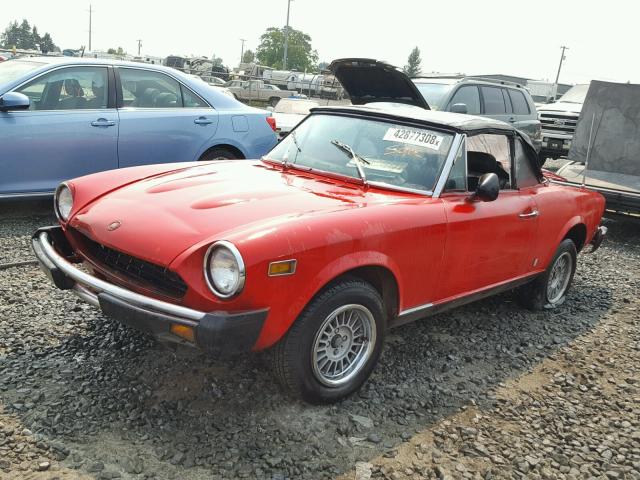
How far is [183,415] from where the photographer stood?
2.88m

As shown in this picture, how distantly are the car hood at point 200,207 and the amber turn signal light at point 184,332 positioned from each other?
298mm

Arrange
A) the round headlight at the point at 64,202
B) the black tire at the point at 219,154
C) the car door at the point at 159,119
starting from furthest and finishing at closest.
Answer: the black tire at the point at 219,154
the car door at the point at 159,119
the round headlight at the point at 64,202

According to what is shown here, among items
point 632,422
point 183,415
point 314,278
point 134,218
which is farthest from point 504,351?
point 134,218

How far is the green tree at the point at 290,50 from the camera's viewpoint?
267 ft

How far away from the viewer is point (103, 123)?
5.95m

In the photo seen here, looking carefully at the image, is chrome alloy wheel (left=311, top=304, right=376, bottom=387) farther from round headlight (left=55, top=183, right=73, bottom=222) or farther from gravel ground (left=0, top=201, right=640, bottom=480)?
round headlight (left=55, top=183, right=73, bottom=222)

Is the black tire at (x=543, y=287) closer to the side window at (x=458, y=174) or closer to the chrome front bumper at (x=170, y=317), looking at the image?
the side window at (x=458, y=174)

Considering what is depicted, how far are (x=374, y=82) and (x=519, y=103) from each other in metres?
4.05

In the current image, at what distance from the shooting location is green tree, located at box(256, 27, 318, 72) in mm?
81375

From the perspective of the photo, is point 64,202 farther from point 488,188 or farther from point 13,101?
point 488,188

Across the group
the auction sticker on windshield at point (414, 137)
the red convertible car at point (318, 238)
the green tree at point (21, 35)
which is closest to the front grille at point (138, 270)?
the red convertible car at point (318, 238)

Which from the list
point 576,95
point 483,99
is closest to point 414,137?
point 483,99

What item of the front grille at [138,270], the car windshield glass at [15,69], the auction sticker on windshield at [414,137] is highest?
the car windshield glass at [15,69]

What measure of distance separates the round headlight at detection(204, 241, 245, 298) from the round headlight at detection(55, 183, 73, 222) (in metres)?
1.31
